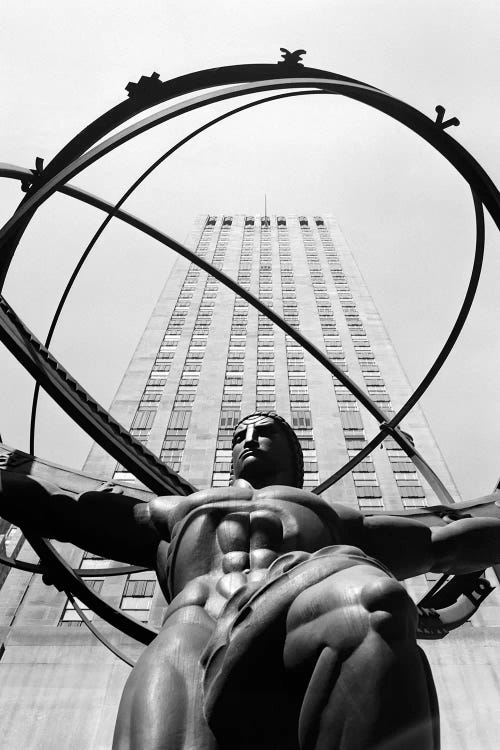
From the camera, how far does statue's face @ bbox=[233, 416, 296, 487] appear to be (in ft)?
20.5

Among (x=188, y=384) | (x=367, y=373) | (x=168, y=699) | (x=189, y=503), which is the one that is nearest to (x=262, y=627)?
(x=168, y=699)

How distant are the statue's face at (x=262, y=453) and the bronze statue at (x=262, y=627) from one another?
49 cm

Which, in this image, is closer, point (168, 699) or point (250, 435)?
point (168, 699)

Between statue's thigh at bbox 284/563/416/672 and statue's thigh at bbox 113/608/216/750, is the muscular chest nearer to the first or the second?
statue's thigh at bbox 113/608/216/750

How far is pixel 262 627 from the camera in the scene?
3691 mm

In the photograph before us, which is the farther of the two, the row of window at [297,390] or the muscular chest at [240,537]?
the row of window at [297,390]

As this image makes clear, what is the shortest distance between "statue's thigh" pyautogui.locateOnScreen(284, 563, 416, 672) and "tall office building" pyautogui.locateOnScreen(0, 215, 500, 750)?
15.2 m

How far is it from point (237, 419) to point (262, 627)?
29.3 metres

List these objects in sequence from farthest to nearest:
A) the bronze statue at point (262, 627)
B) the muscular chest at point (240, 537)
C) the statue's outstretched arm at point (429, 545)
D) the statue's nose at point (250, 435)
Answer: the statue's nose at point (250, 435) → the statue's outstretched arm at point (429, 545) → the muscular chest at point (240, 537) → the bronze statue at point (262, 627)

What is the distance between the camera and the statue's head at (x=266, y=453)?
6.24m

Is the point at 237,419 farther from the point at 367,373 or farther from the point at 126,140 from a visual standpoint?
the point at 126,140

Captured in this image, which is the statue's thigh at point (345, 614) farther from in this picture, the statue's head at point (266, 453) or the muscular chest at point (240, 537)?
the statue's head at point (266, 453)

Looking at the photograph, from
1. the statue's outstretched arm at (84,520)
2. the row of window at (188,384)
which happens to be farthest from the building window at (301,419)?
the statue's outstretched arm at (84,520)

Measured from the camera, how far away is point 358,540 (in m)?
5.80
